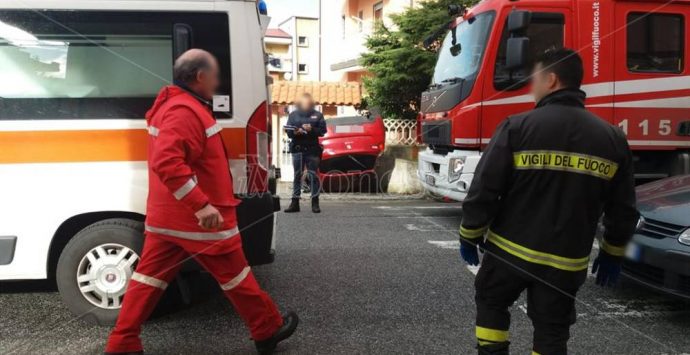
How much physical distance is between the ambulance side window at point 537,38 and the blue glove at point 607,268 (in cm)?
352

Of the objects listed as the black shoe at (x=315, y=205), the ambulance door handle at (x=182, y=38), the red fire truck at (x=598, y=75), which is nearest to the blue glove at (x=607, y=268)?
the ambulance door handle at (x=182, y=38)

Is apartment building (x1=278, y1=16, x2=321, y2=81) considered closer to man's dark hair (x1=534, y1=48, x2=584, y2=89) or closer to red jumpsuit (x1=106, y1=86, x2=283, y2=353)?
red jumpsuit (x1=106, y1=86, x2=283, y2=353)

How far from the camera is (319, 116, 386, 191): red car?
10188 millimetres

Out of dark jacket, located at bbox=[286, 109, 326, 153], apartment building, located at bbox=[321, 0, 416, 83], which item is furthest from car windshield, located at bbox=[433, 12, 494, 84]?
apartment building, located at bbox=[321, 0, 416, 83]

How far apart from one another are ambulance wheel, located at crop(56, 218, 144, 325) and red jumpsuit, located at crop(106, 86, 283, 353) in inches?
21.6

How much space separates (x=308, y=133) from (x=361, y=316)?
14.6 ft

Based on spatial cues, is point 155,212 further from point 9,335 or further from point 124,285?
point 9,335

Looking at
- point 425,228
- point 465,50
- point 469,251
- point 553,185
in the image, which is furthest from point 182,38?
point 425,228

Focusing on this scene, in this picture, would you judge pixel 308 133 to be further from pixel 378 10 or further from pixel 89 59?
pixel 378 10

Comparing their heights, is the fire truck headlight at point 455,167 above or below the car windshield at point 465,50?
below

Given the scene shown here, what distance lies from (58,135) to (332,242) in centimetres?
340

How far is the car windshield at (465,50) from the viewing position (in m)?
6.34

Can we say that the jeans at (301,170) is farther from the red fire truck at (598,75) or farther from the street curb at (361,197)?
→ the red fire truck at (598,75)

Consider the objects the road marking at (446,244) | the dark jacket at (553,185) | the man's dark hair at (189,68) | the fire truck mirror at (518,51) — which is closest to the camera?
the dark jacket at (553,185)
